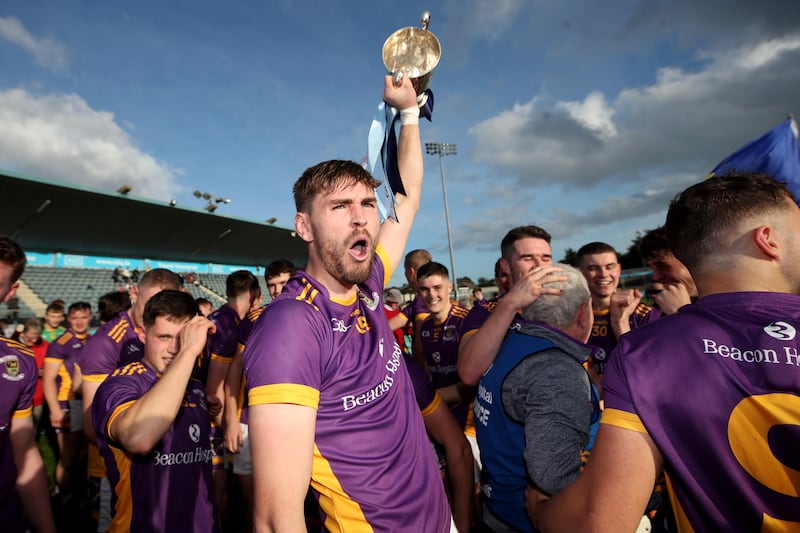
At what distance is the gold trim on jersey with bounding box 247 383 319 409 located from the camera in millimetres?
1399

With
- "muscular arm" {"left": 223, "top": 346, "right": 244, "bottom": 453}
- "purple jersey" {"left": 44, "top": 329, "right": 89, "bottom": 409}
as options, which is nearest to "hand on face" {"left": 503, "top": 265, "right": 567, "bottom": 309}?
"muscular arm" {"left": 223, "top": 346, "right": 244, "bottom": 453}

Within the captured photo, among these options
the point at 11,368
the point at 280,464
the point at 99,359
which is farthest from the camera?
the point at 99,359

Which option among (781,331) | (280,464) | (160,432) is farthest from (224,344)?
(781,331)

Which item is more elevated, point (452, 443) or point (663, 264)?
point (663, 264)

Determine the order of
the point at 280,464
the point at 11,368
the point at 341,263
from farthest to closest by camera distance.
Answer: the point at 11,368, the point at 341,263, the point at 280,464

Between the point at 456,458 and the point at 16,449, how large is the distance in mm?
2842

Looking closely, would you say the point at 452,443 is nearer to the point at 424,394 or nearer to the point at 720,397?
the point at 424,394

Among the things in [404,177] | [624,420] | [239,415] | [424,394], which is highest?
[404,177]

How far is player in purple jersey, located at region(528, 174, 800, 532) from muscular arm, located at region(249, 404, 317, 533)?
37.0 inches

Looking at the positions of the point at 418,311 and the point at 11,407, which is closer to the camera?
the point at 11,407

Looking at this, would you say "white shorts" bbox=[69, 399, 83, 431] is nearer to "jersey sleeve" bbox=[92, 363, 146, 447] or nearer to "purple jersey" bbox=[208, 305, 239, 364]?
"purple jersey" bbox=[208, 305, 239, 364]

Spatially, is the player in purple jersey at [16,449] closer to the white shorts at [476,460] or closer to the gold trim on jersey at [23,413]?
the gold trim on jersey at [23,413]

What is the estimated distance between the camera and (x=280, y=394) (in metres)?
1.40

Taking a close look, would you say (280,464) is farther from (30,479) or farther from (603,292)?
(603,292)
